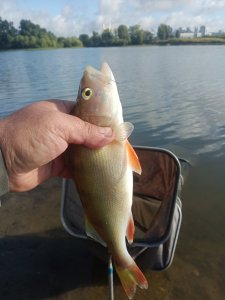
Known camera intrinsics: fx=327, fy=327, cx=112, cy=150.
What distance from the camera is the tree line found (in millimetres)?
94688

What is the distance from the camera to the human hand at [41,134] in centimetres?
231

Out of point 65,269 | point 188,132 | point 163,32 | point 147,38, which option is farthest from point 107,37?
point 65,269

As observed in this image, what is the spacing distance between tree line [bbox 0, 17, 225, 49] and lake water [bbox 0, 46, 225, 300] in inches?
2942

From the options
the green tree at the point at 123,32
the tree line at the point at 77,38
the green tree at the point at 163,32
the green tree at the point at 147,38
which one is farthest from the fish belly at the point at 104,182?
the green tree at the point at 163,32

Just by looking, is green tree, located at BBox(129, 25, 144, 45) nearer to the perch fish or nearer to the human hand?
the human hand

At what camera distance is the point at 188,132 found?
36.2 ft

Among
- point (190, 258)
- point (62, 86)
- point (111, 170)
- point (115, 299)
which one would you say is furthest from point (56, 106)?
point (62, 86)

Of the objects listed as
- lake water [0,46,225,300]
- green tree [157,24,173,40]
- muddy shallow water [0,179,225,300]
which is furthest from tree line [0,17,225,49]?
muddy shallow water [0,179,225,300]

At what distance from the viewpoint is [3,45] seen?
95.8 m

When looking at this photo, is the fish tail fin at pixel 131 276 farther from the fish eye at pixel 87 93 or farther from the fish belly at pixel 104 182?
the fish eye at pixel 87 93

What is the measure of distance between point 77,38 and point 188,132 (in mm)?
101747

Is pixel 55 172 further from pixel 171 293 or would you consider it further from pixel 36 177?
pixel 171 293

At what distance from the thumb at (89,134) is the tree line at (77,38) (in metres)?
96.3

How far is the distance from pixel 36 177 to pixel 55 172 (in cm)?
18
